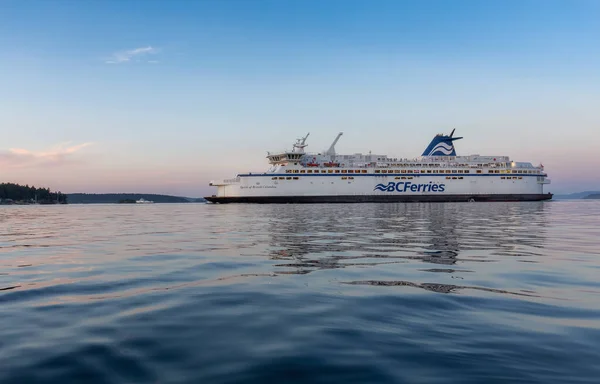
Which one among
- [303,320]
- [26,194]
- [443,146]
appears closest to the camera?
[303,320]

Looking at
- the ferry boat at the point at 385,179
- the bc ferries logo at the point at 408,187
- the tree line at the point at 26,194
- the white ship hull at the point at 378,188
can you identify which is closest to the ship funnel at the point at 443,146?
the ferry boat at the point at 385,179

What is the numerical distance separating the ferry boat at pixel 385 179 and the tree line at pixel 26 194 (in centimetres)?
11541

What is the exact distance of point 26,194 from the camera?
158m

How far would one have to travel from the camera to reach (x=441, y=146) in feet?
295

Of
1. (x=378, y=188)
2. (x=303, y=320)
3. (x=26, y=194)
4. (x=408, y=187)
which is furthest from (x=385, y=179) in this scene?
(x=26, y=194)

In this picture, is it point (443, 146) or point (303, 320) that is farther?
point (443, 146)

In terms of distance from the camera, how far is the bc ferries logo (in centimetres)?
8012

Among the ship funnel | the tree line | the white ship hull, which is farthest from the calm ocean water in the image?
the tree line

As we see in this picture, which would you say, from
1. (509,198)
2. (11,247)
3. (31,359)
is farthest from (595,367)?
(509,198)

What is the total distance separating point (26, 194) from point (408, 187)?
14961 cm

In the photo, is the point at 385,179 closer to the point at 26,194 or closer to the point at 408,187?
the point at 408,187

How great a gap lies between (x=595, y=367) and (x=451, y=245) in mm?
9355

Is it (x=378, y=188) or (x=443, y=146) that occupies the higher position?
(x=443, y=146)

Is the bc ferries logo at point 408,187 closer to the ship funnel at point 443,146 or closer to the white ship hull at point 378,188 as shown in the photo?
the white ship hull at point 378,188
